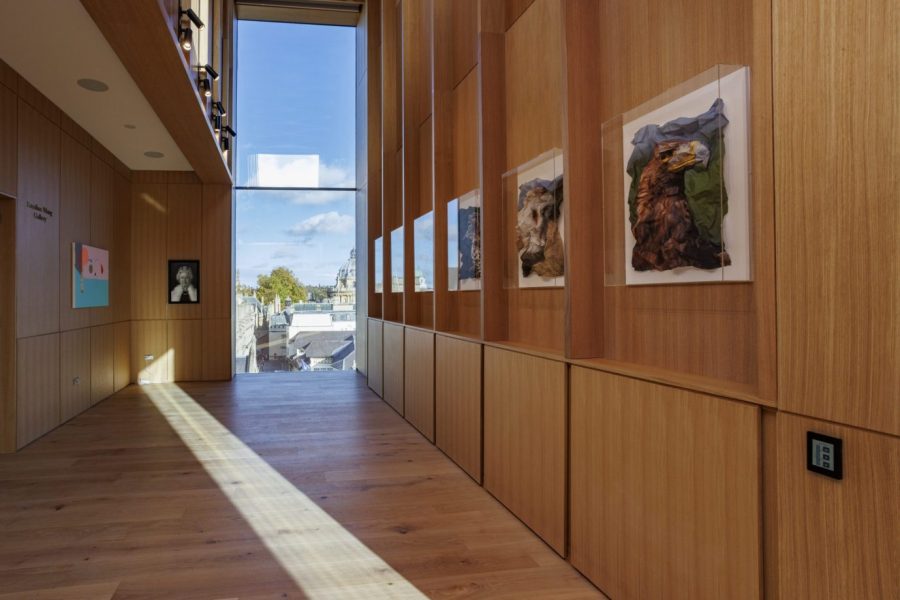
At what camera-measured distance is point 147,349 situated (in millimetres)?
9664

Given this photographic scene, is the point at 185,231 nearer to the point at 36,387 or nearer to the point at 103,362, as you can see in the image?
the point at 103,362

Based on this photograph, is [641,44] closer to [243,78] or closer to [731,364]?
[731,364]

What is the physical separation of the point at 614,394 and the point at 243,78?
1058 cm

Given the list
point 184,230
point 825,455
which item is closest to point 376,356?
point 184,230

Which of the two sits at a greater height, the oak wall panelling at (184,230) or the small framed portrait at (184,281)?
the oak wall panelling at (184,230)

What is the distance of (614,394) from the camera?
2617 mm

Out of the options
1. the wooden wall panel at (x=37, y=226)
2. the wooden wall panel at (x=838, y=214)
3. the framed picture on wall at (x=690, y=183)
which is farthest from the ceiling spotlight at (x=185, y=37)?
the wooden wall panel at (x=838, y=214)

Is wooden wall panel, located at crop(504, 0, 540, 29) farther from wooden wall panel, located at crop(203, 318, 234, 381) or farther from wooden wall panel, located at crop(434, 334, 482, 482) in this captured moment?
wooden wall panel, located at crop(203, 318, 234, 381)

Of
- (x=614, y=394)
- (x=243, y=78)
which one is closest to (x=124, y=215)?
(x=243, y=78)

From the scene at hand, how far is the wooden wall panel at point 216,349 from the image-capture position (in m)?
9.91

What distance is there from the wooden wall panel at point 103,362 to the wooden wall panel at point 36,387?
135 centimetres

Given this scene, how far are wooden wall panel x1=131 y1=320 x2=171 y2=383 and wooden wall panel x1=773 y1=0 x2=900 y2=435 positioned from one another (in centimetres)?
989

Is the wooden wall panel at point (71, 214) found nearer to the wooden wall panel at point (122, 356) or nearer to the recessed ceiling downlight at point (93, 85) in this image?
the recessed ceiling downlight at point (93, 85)

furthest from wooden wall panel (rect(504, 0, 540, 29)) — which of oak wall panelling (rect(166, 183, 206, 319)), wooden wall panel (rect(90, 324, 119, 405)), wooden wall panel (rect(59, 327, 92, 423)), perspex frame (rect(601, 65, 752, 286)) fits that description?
oak wall panelling (rect(166, 183, 206, 319))
